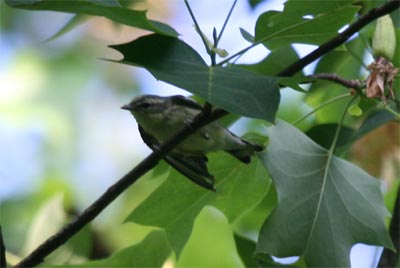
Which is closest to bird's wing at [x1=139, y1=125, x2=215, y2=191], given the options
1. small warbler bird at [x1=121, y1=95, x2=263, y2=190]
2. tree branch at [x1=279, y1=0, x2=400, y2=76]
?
small warbler bird at [x1=121, y1=95, x2=263, y2=190]

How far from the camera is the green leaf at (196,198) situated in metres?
2.76

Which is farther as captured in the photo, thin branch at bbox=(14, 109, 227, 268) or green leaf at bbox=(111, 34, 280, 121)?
thin branch at bbox=(14, 109, 227, 268)

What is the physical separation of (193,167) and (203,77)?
833mm

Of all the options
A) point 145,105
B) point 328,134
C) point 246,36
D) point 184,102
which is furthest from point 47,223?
point 246,36

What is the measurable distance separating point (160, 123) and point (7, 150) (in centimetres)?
263

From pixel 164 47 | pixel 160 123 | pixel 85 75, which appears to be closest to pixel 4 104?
pixel 85 75

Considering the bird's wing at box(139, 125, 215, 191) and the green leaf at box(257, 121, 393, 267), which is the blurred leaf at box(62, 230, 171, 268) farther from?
the green leaf at box(257, 121, 393, 267)

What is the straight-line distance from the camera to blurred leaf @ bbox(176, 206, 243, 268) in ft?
13.2

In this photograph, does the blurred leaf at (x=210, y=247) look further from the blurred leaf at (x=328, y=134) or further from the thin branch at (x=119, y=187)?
the thin branch at (x=119, y=187)

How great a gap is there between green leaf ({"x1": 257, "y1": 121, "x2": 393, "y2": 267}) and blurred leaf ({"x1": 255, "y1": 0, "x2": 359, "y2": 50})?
1.07ft

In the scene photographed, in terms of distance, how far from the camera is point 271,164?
2.41m

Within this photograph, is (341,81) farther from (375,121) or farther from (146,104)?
(146,104)

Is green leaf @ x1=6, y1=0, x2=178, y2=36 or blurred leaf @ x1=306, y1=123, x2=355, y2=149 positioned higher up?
green leaf @ x1=6, y1=0, x2=178, y2=36

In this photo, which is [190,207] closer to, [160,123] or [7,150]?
[160,123]
